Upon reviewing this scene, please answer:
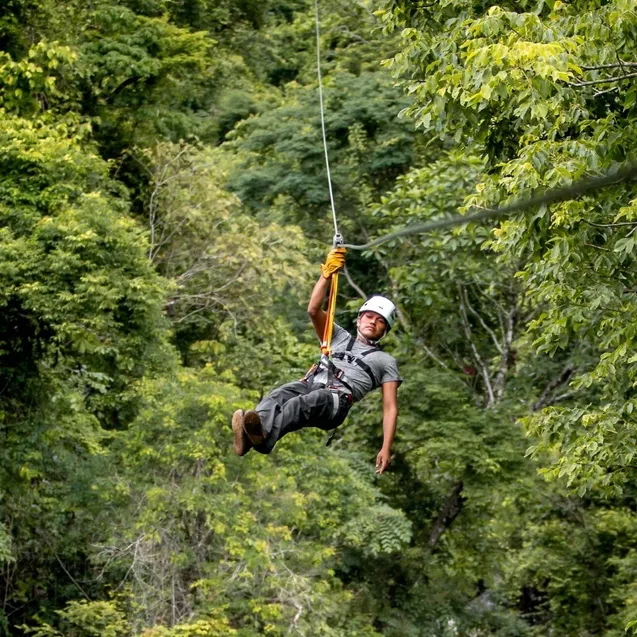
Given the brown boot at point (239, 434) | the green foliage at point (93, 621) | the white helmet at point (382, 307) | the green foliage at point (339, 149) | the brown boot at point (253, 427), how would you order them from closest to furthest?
the brown boot at point (253, 427)
the brown boot at point (239, 434)
the white helmet at point (382, 307)
the green foliage at point (93, 621)
the green foliage at point (339, 149)

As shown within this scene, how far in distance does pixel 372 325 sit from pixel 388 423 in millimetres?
521

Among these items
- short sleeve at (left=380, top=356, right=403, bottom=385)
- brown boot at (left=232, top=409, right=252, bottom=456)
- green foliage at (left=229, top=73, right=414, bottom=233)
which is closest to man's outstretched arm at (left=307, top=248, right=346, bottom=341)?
short sleeve at (left=380, top=356, right=403, bottom=385)

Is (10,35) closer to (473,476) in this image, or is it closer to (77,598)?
(77,598)

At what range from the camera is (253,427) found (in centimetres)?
588

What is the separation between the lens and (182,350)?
15.3m

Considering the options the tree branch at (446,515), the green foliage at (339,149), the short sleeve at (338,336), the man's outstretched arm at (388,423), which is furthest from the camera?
the green foliage at (339,149)

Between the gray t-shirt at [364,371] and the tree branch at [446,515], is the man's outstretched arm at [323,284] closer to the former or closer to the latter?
the gray t-shirt at [364,371]

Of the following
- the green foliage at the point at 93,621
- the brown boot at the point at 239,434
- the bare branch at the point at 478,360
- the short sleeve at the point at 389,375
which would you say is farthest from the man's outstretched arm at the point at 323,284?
the bare branch at the point at 478,360

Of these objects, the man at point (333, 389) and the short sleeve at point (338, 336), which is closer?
the man at point (333, 389)

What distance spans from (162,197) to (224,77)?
8032 millimetres

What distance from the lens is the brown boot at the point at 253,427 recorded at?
5.82 meters

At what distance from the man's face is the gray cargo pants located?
0.38 m

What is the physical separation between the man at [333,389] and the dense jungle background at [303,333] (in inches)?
45.9

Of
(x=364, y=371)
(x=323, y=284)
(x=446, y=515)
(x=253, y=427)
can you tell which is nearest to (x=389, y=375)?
(x=364, y=371)
